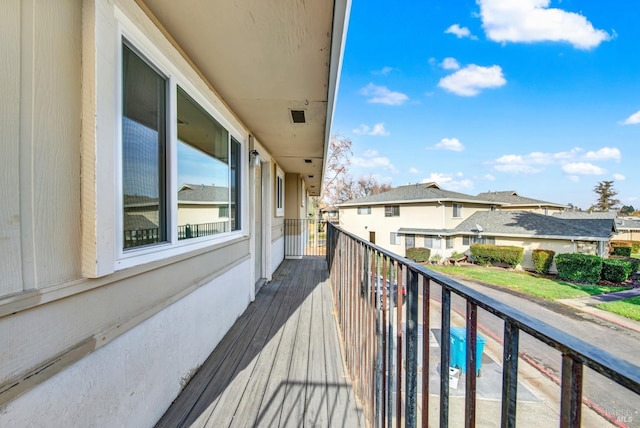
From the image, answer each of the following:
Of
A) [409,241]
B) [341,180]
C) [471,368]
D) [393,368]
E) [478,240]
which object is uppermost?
[341,180]

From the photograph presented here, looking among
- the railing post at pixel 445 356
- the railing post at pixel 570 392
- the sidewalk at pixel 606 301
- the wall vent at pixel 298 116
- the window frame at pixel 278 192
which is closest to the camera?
the railing post at pixel 570 392

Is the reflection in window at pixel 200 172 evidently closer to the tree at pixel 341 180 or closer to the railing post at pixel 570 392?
the railing post at pixel 570 392

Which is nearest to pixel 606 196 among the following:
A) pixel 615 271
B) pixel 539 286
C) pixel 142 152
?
pixel 615 271

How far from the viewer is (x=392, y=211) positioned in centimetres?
2184

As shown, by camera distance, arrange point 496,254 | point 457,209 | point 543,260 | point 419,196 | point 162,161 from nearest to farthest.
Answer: point 162,161 < point 543,260 < point 496,254 < point 457,209 < point 419,196

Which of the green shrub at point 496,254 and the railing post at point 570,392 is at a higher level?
the railing post at point 570,392

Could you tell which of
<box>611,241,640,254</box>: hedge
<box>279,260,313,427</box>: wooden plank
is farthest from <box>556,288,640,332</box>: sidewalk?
<box>611,241,640,254</box>: hedge

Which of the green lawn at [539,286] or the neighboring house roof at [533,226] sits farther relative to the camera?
the neighboring house roof at [533,226]

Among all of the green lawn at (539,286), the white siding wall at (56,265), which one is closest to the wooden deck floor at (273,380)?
the white siding wall at (56,265)

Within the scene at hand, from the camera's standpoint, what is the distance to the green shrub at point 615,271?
1370 cm

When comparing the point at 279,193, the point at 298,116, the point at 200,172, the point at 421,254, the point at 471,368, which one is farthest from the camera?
the point at 421,254

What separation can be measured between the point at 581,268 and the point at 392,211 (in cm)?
1133

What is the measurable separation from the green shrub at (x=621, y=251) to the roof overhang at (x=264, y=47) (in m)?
31.2

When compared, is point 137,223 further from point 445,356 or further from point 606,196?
point 606,196
